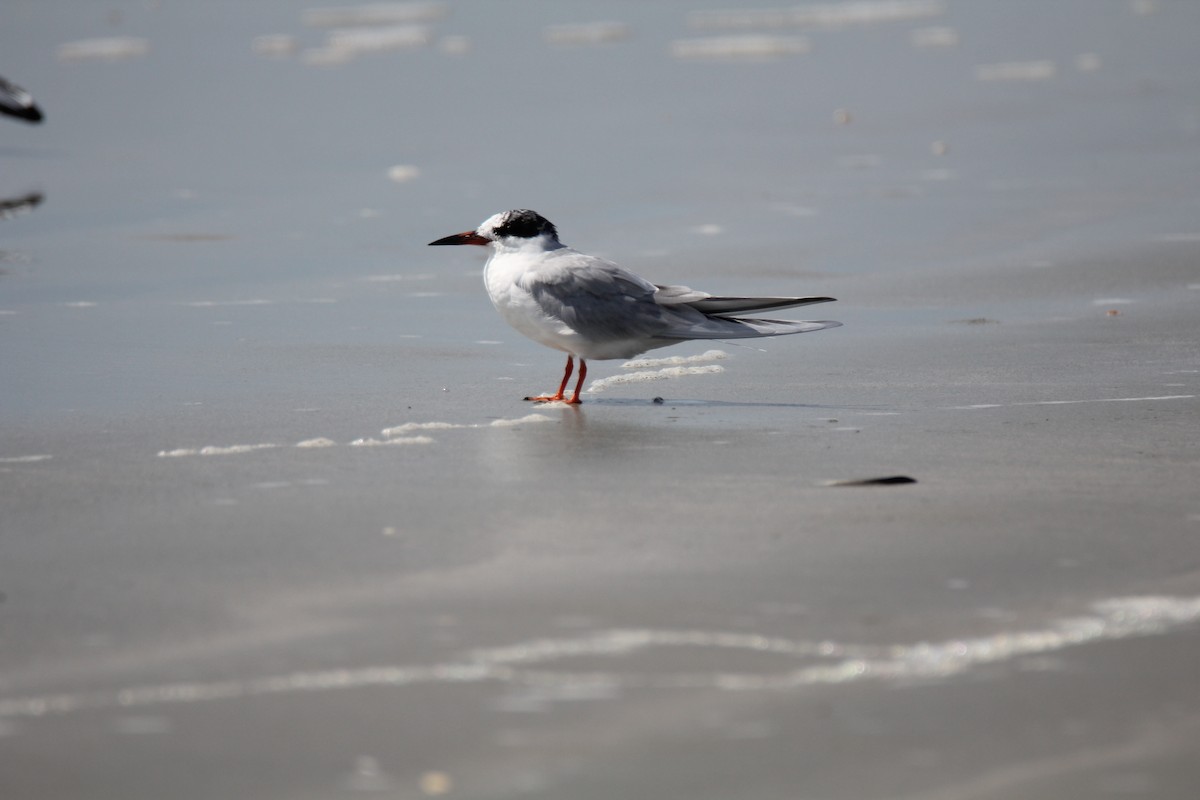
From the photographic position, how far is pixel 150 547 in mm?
3473

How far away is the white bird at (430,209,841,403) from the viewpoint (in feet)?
17.1

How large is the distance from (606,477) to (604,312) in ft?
4.10

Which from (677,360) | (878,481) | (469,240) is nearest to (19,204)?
(469,240)

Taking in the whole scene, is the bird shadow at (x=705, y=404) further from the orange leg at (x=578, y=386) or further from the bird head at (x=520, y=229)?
the bird head at (x=520, y=229)

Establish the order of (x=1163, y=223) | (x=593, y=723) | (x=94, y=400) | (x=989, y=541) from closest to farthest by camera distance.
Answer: (x=593, y=723) → (x=989, y=541) → (x=94, y=400) → (x=1163, y=223)

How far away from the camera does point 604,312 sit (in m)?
5.24

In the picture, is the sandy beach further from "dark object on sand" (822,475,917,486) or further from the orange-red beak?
the orange-red beak

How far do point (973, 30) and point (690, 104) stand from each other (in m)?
5.75

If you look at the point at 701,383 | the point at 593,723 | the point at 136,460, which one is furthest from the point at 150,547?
the point at 701,383

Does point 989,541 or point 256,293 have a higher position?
point 989,541

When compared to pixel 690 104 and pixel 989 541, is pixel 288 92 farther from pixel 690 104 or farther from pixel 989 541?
pixel 989 541

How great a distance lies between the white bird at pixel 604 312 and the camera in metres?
5.23

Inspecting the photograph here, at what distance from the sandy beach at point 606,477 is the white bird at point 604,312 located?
8.0 inches

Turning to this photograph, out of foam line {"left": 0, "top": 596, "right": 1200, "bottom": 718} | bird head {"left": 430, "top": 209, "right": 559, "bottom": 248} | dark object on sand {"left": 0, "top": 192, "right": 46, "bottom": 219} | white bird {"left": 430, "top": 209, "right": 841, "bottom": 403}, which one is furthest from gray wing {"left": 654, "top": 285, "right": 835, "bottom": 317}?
dark object on sand {"left": 0, "top": 192, "right": 46, "bottom": 219}
